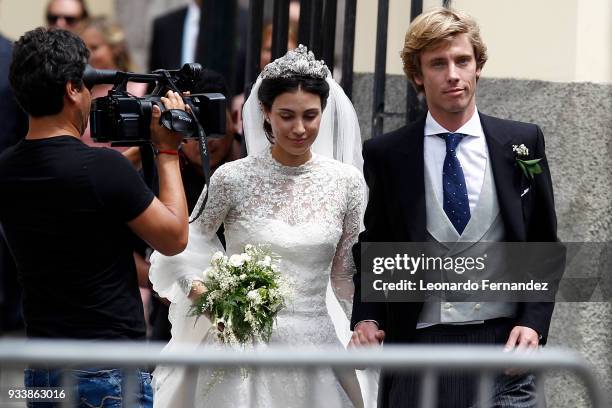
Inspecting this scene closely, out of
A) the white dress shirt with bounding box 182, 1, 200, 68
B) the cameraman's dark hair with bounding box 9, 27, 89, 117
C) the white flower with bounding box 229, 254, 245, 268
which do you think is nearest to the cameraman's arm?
the cameraman's dark hair with bounding box 9, 27, 89, 117

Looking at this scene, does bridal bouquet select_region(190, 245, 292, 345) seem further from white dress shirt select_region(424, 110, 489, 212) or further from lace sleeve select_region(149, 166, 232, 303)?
white dress shirt select_region(424, 110, 489, 212)

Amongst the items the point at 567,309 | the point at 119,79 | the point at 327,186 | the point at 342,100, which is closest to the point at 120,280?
the point at 119,79

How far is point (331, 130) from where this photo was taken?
246 inches

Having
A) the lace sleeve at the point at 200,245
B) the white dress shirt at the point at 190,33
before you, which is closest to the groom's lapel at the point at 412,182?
the lace sleeve at the point at 200,245

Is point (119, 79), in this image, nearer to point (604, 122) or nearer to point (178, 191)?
point (178, 191)

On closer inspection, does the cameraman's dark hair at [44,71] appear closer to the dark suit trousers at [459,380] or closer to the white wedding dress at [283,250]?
the white wedding dress at [283,250]

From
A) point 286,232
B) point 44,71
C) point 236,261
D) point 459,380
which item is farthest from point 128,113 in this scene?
point 459,380

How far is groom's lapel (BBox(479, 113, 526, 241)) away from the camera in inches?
212

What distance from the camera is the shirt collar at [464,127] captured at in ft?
18.2

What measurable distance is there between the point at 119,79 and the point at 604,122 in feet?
8.58

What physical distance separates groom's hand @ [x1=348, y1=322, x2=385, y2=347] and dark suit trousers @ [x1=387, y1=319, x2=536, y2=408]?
0.15 m

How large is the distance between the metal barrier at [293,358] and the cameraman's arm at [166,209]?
1220 mm

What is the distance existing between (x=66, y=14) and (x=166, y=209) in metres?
4.51

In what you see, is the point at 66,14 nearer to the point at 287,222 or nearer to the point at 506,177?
the point at 287,222
